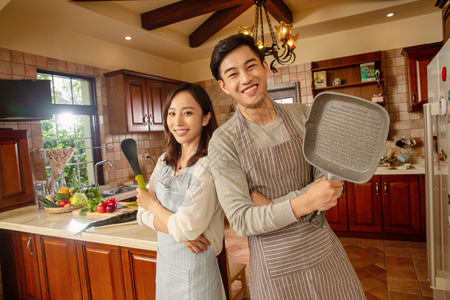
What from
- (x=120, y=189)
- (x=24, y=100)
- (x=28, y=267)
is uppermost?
(x=24, y=100)

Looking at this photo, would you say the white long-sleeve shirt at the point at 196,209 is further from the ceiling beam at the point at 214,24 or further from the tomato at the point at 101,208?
the ceiling beam at the point at 214,24

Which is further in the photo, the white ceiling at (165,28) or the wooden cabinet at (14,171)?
the white ceiling at (165,28)

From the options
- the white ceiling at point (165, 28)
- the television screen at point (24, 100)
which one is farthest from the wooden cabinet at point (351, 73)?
the television screen at point (24, 100)

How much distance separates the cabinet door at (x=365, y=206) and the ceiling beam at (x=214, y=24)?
96.5 inches

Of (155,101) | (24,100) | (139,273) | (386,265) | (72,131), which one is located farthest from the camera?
(155,101)

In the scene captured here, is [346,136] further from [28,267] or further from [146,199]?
[28,267]

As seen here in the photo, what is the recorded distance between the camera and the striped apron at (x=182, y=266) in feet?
3.67

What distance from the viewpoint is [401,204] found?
3229mm

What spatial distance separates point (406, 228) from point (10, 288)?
388 cm

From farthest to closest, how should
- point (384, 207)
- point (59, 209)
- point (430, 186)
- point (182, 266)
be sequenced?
point (384, 207), point (59, 209), point (430, 186), point (182, 266)

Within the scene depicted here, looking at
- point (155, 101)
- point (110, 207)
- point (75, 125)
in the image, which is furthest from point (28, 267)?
point (155, 101)

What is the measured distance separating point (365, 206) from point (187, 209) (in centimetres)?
301

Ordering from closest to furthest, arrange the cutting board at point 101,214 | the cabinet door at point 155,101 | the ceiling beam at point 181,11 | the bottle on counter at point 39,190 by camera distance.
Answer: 1. the cutting board at point 101,214
2. the bottle on counter at point 39,190
3. the ceiling beam at point 181,11
4. the cabinet door at point 155,101

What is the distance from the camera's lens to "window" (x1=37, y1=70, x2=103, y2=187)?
127 inches
